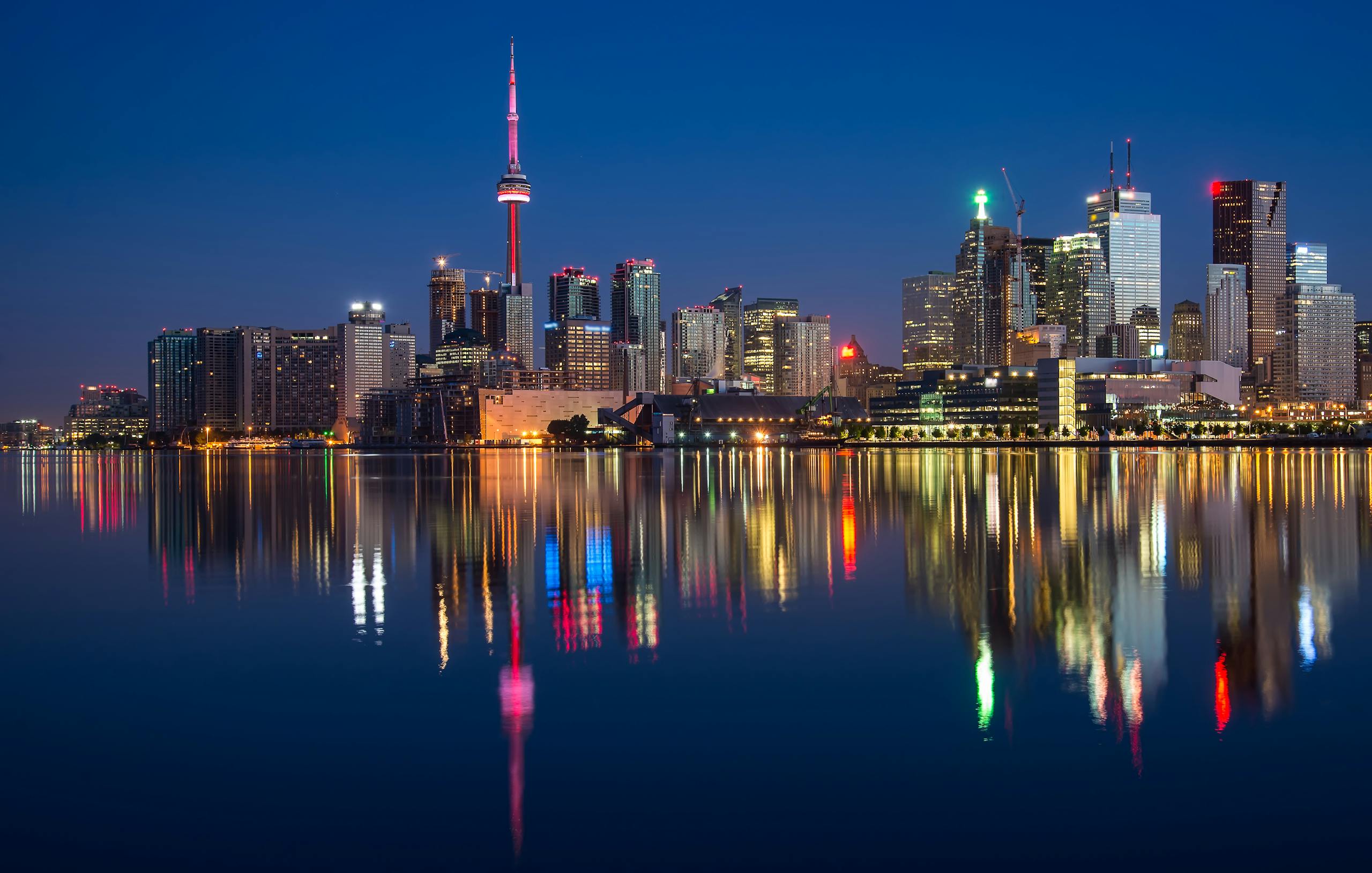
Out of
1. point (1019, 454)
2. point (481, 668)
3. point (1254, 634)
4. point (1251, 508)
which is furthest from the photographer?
point (1019, 454)

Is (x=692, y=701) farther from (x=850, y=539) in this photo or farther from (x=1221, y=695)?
(x=850, y=539)

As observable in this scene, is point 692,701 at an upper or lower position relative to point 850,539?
lower

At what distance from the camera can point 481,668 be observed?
1606 cm

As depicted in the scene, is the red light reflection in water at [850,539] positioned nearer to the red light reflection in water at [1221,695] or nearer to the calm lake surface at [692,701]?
the calm lake surface at [692,701]

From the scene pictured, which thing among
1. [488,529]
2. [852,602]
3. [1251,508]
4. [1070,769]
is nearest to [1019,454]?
[1251,508]

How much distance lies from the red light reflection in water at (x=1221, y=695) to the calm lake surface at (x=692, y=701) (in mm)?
68

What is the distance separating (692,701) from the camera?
1416cm

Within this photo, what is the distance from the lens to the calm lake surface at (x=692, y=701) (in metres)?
9.94

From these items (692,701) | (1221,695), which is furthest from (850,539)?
(692,701)

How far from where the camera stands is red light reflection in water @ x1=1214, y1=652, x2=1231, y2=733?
12.8 m

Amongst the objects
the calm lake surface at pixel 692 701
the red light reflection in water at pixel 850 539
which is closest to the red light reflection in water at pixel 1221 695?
the calm lake surface at pixel 692 701

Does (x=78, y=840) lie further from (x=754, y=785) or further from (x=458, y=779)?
(x=754, y=785)

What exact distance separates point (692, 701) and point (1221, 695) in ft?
21.2

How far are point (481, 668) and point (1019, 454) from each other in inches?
5089
